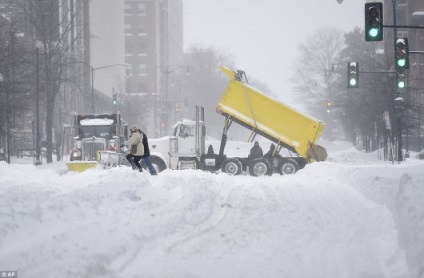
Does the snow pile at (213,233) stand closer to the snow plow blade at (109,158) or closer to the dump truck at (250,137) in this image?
the snow plow blade at (109,158)

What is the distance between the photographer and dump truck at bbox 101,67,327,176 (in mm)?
27969

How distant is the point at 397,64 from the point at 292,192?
7150 mm

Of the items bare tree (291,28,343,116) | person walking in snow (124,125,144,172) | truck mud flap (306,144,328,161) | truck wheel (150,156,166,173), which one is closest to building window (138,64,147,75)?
bare tree (291,28,343,116)

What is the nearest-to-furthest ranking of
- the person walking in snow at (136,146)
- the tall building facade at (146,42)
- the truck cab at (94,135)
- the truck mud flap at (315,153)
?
the person walking in snow at (136,146), the truck mud flap at (315,153), the truck cab at (94,135), the tall building facade at (146,42)

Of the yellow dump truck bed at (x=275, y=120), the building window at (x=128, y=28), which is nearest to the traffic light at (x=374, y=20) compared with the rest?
the yellow dump truck bed at (x=275, y=120)

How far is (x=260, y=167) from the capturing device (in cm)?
2852

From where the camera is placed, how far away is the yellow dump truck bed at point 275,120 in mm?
27875

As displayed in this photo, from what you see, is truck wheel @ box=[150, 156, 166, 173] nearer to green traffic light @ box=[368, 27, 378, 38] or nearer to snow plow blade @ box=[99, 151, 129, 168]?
snow plow blade @ box=[99, 151, 129, 168]

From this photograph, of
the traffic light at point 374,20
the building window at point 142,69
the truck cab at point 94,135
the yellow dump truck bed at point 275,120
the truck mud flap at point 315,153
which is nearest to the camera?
the traffic light at point 374,20

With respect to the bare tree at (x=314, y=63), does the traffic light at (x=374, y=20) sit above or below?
below

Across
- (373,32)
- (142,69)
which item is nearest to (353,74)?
(373,32)

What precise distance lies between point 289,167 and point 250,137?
2.00 meters

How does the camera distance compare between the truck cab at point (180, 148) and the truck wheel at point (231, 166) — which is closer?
the truck wheel at point (231, 166)

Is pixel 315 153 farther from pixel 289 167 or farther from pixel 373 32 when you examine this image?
pixel 373 32
